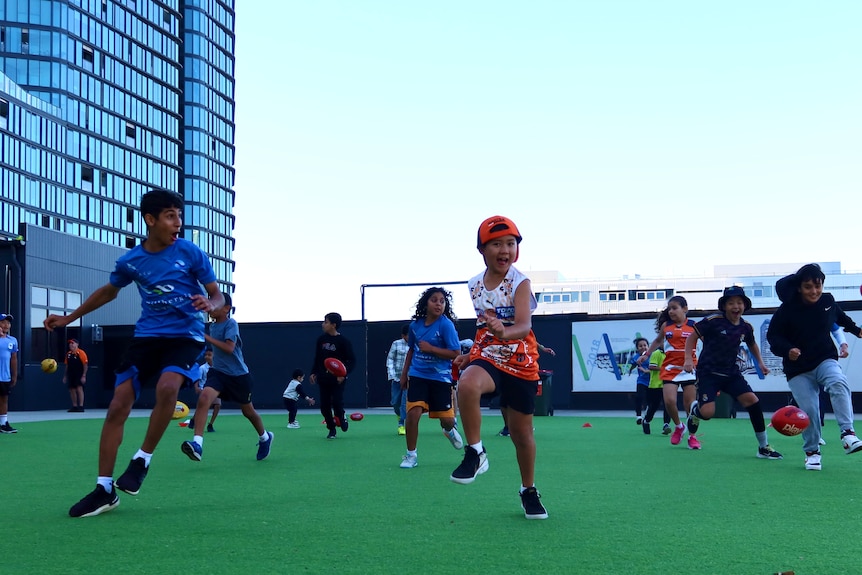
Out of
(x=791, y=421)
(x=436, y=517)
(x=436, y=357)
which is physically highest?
(x=436, y=357)

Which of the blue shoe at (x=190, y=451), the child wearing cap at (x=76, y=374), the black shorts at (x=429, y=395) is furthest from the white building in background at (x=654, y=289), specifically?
the blue shoe at (x=190, y=451)

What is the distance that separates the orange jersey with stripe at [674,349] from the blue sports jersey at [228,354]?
18.0 ft

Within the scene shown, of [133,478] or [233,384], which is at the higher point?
[233,384]

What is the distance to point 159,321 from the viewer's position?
656 cm

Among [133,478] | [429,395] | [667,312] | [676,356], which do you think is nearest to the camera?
[133,478]

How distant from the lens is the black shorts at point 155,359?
6.48 m

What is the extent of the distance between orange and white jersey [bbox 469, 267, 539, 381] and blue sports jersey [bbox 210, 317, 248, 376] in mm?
5521

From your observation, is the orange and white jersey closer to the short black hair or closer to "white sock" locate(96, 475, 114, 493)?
the short black hair

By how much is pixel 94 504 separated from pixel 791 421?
22.1ft

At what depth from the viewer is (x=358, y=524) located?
19.1ft

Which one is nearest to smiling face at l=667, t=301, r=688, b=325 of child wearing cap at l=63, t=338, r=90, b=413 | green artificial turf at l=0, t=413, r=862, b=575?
green artificial turf at l=0, t=413, r=862, b=575

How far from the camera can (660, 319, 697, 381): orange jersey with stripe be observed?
12914mm

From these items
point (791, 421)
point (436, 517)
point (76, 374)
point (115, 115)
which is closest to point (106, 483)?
point (436, 517)

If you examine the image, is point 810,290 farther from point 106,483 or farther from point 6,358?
point 6,358
